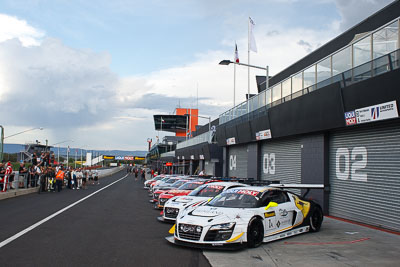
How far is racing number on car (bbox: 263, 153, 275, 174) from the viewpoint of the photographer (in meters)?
21.4

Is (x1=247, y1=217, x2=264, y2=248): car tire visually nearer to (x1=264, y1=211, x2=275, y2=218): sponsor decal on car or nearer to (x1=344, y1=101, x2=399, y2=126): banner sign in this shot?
(x1=264, y1=211, x2=275, y2=218): sponsor decal on car

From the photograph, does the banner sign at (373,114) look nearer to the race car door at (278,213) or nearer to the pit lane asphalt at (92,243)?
the race car door at (278,213)

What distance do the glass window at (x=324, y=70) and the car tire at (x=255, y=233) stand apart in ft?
27.3

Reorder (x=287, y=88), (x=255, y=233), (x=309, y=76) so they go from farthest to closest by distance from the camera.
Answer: (x=287, y=88) < (x=309, y=76) < (x=255, y=233)

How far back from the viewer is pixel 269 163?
22.0m

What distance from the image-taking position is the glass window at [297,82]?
56.8 feet

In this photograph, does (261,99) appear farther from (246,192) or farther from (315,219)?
(246,192)

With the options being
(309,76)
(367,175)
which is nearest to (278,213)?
(367,175)

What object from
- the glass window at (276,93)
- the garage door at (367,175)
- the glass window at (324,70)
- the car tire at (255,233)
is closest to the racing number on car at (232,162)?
the glass window at (276,93)

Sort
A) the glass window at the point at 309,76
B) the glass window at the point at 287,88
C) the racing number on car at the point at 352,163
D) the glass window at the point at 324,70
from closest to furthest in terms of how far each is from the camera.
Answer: the racing number on car at the point at 352,163, the glass window at the point at 324,70, the glass window at the point at 309,76, the glass window at the point at 287,88

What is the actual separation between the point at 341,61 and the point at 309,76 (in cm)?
255

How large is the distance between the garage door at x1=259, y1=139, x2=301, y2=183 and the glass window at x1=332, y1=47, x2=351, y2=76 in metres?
4.58

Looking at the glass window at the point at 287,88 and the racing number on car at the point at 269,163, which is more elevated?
the glass window at the point at 287,88

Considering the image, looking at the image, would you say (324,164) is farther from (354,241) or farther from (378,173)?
(354,241)
